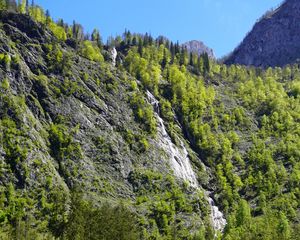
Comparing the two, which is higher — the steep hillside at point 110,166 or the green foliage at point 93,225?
the steep hillside at point 110,166

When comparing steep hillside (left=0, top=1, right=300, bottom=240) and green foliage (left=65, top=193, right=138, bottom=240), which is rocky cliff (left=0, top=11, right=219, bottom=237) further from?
green foliage (left=65, top=193, right=138, bottom=240)

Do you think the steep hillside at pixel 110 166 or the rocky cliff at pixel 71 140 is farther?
the rocky cliff at pixel 71 140

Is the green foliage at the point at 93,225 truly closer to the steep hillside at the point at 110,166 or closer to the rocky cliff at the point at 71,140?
the steep hillside at the point at 110,166

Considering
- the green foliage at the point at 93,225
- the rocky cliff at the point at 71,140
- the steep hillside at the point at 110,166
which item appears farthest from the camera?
the rocky cliff at the point at 71,140

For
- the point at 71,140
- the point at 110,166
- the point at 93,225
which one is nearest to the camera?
the point at 93,225

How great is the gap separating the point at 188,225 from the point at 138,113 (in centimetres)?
5830

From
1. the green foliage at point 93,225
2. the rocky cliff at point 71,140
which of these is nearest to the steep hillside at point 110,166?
the rocky cliff at point 71,140

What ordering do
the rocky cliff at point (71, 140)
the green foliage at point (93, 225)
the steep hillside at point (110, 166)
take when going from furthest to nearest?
the rocky cliff at point (71, 140), the steep hillside at point (110, 166), the green foliage at point (93, 225)

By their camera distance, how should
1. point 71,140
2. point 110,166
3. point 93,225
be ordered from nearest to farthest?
1. point 93,225
2. point 71,140
3. point 110,166

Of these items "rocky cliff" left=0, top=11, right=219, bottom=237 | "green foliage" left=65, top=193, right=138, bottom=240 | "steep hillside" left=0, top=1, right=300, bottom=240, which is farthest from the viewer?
"rocky cliff" left=0, top=11, right=219, bottom=237

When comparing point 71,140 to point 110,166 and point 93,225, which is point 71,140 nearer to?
point 110,166

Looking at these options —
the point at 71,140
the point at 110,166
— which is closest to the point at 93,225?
the point at 71,140

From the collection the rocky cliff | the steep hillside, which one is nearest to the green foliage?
the steep hillside

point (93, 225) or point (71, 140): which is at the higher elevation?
point (71, 140)
